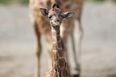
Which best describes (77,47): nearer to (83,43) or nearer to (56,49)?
(83,43)

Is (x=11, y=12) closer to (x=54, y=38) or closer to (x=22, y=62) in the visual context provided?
(x=22, y=62)

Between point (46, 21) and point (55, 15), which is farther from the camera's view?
point (46, 21)

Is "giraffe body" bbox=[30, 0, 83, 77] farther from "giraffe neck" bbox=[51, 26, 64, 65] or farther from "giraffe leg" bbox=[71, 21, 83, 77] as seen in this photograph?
"giraffe neck" bbox=[51, 26, 64, 65]

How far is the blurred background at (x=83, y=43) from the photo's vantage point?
43.0ft

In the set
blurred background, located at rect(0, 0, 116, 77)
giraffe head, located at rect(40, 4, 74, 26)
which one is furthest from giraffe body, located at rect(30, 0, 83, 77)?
giraffe head, located at rect(40, 4, 74, 26)

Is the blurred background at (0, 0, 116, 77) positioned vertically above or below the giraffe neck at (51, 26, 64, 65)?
above

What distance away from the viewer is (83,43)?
16.4 m

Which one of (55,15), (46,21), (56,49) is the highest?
(46,21)

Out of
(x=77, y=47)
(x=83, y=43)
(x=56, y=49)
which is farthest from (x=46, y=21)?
(x=83, y=43)

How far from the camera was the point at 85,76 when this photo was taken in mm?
12297

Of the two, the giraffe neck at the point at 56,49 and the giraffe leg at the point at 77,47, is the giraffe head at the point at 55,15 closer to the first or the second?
the giraffe neck at the point at 56,49

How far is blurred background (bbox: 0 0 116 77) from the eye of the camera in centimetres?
1309

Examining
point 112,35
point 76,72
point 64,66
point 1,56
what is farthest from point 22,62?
point 64,66

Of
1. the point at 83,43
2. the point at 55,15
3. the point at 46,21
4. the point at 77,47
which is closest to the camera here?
the point at 55,15
